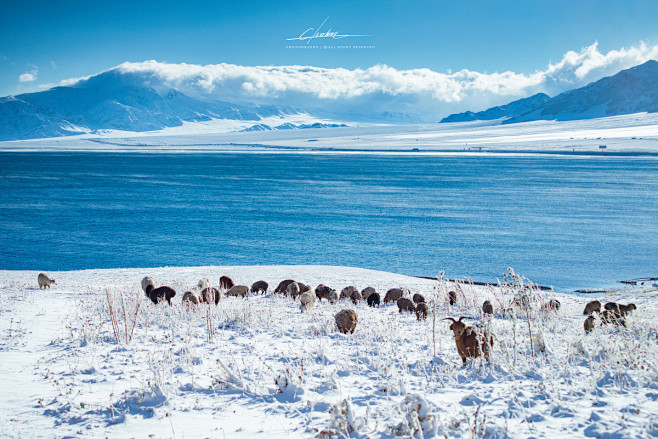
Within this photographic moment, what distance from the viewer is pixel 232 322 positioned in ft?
23.4

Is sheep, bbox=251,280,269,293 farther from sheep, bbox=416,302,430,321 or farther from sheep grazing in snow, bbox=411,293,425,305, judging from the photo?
sheep, bbox=416,302,430,321

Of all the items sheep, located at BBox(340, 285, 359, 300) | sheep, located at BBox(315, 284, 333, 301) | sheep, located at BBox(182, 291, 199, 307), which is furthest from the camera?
sheep, located at BBox(340, 285, 359, 300)

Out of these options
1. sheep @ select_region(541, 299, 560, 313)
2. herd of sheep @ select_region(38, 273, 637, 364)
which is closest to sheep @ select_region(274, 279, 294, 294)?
herd of sheep @ select_region(38, 273, 637, 364)

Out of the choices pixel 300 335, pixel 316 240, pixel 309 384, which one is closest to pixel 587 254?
pixel 316 240

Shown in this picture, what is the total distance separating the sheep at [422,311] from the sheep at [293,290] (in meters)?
2.67

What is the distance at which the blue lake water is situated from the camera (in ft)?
70.6

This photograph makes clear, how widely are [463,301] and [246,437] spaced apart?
678 centimetres

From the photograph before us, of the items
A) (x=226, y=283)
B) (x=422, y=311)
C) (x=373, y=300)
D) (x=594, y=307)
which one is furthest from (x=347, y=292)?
(x=594, y=307)

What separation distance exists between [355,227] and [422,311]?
2195 cm

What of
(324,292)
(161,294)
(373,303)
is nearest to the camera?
(161,294)

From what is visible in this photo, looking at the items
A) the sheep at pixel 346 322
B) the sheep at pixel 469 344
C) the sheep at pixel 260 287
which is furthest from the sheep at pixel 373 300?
the sheep at pixel 469 344

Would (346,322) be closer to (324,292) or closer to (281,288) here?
(324,292)

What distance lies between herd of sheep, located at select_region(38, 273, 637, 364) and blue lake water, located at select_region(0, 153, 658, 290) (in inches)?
372

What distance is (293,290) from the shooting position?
10.1m
